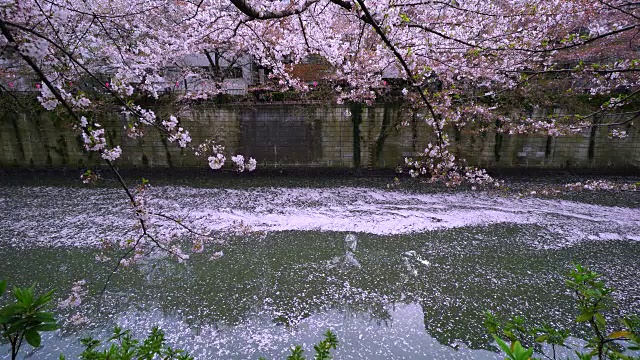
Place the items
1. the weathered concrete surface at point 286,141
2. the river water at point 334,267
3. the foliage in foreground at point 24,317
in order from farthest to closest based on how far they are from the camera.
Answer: the weathered concrete surface at point 286,141 → the river water at point 334,267 → the foliage in foreground at point 24,317

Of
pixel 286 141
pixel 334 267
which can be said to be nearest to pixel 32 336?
pixel 334 267

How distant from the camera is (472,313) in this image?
3072 millimetres

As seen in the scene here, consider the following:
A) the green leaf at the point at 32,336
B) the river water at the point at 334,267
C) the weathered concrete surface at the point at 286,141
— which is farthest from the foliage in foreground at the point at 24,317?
the weathered concrete surface at the point at 286,141

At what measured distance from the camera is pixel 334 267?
3910 mm

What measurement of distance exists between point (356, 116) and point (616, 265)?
5679mm

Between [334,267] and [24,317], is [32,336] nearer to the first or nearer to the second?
[24,317]

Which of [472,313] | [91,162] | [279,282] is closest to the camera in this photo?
[472,313]

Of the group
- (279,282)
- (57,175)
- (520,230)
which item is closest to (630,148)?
(520,230)

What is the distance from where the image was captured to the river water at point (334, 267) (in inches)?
112

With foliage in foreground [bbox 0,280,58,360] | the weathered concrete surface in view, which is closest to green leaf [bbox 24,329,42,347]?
foliage in foreground [bbox 0,280,58,360]

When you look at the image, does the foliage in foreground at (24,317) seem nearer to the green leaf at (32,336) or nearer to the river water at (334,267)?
the green leaf at (32,336)

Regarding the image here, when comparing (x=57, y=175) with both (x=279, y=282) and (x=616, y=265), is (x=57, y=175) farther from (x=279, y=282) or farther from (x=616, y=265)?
(x=616, y=265)

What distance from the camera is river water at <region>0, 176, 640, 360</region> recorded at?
2.86 meters

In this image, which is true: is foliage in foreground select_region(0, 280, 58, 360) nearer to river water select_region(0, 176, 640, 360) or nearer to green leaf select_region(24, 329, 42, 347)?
green leaf select_region(24, 329, 42, 347)
